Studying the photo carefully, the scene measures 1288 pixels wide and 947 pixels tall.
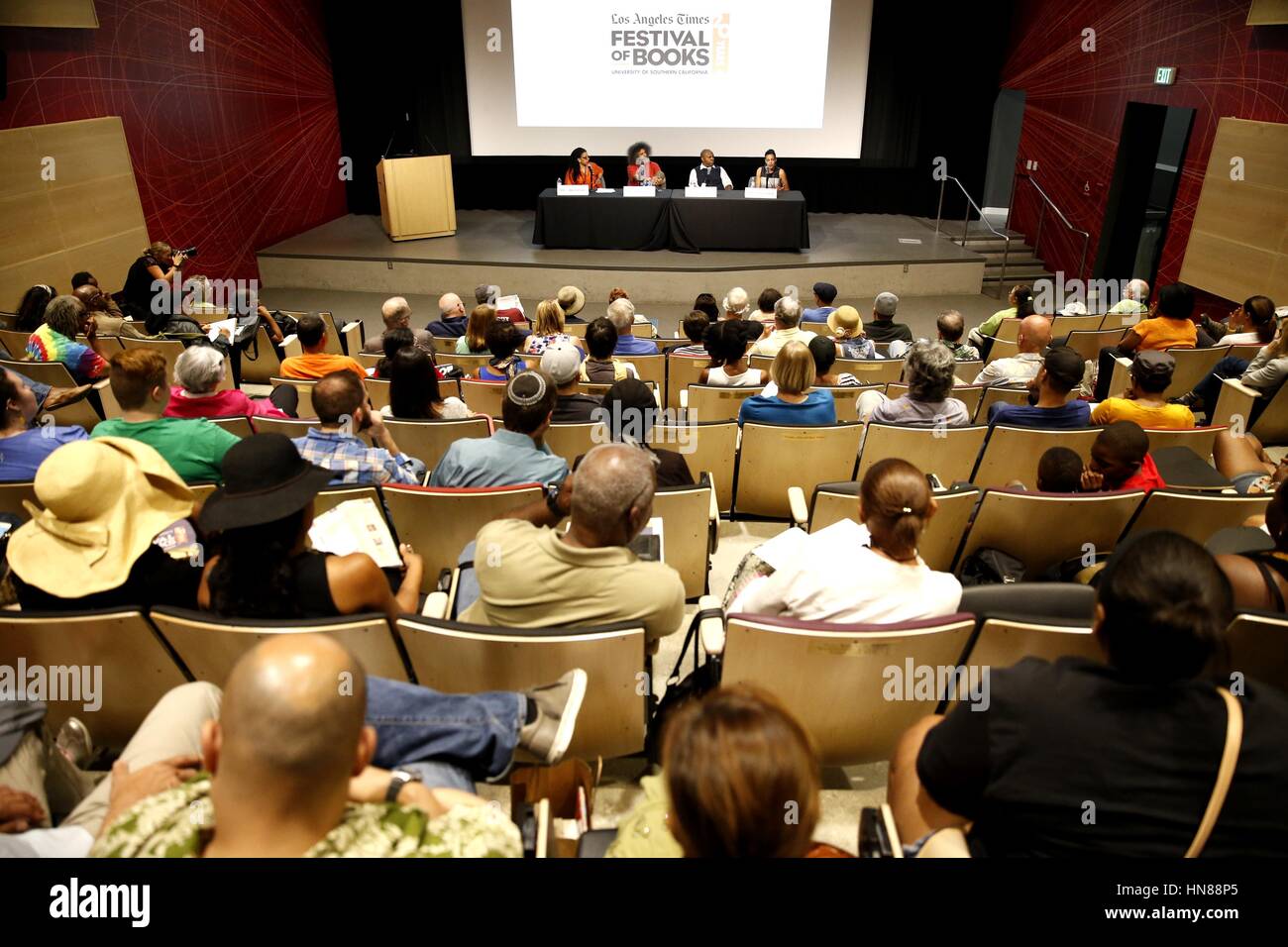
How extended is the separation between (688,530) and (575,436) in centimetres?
→ 89

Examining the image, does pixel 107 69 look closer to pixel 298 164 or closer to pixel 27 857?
pixel 298 164

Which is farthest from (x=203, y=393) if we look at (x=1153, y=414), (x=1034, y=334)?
(x=1034, y=334)

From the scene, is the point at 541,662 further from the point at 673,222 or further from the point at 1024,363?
the point at 673,222

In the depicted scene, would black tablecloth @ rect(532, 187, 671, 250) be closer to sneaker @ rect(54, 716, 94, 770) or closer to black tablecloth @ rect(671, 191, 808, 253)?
black tablecloth @ rect(671, 191, 808, 253)

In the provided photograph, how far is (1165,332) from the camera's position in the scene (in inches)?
209

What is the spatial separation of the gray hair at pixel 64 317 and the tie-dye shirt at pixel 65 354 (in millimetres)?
64

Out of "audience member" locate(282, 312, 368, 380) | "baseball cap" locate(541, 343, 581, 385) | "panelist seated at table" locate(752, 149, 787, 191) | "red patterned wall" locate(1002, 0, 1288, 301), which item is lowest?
"audience member" locate(282, 312, 368, 380)

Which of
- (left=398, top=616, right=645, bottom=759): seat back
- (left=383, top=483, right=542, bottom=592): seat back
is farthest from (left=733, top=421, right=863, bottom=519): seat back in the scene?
(left=398, top=616, right=645, bottom=759): seat back

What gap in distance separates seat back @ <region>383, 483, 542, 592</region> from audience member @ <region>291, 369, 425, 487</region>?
0.62 ft

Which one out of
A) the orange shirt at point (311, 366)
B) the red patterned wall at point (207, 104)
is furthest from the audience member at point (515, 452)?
the red patterned wall at point (207, 104)

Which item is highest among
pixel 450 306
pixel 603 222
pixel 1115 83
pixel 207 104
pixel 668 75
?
pixel 668 75

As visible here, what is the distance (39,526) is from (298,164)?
390 inches

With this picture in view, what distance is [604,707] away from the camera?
204cm

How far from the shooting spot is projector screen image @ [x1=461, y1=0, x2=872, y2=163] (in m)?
10.3
